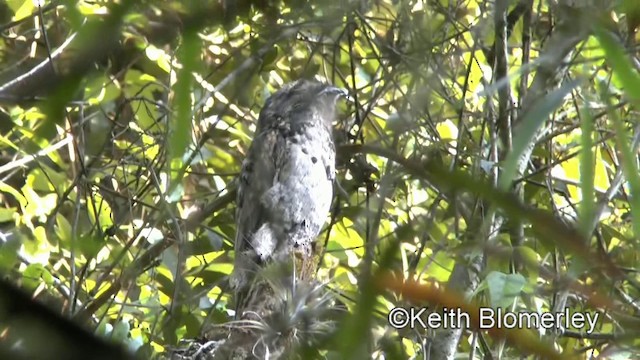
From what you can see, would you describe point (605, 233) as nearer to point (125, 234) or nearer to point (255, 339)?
point (255, 339)

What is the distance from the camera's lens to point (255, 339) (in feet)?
5.42

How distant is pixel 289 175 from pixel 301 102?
0.20 meters

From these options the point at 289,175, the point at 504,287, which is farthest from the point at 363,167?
the point at 504,287

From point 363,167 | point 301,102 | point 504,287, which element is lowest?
point 504,287

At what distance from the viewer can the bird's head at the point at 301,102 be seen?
92.8 inches

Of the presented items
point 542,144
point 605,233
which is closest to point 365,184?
point 542,144

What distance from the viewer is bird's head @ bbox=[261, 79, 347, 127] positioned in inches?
92.8

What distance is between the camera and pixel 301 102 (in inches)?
96.9

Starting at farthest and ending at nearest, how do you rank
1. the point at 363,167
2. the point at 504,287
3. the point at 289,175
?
1. the point at 289,175
2. the point at 363,167
3. the point at 504,287

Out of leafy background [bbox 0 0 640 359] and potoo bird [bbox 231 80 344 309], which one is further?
potoo bird [bbox 231 80 344 309]

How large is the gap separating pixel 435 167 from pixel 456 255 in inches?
47.2

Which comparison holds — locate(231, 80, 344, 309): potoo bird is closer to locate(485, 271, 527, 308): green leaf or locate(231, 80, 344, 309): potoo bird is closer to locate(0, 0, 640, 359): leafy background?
locate(0, 0, 640, 359): leafy background

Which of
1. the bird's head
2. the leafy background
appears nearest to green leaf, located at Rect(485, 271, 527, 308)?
the leafy background

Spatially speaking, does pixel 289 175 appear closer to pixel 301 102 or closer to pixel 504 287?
pixel 301 102
